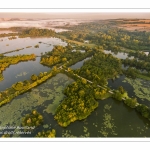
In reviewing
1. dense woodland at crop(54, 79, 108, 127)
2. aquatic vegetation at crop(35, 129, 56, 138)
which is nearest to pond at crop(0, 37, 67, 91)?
dense woodland at crop(54, 79, 108, 127)

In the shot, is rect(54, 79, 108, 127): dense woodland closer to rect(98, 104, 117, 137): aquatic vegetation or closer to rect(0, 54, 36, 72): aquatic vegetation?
rect(98, 104, 117, 137): aquatic vegetation

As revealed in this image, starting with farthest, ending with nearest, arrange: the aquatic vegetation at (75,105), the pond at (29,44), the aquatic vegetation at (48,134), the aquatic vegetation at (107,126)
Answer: the pond at (29,44), the aquatic vegetation at (75,105), the aquatic vegetation at (107,126), the aquatic vegetation at (48,134)

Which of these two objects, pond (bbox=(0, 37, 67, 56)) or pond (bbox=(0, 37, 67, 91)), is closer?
pond (bbox=(0, 37, 67, 91))

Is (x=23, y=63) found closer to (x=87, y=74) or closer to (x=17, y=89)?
(x=17, y=89)

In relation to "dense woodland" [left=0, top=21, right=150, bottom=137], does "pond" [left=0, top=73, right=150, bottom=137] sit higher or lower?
lower

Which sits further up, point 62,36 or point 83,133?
point 62,36

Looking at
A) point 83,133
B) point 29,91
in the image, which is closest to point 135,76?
point 83,133

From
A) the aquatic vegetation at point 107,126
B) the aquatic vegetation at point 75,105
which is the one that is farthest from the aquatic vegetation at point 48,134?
the aquatic vegetation at point 107,126

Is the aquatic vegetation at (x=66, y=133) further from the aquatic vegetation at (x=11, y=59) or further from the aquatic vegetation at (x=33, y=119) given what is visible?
the aquatic vegetation at (x=11, y=59)

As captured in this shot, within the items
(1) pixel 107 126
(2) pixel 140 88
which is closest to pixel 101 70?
(2) pixel 140 88

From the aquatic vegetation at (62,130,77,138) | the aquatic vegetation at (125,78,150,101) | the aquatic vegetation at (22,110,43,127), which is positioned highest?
the aquatic vegetation at (125,78,150,101)

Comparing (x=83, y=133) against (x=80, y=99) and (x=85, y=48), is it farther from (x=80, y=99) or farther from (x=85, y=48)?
(x=85, y=48)
